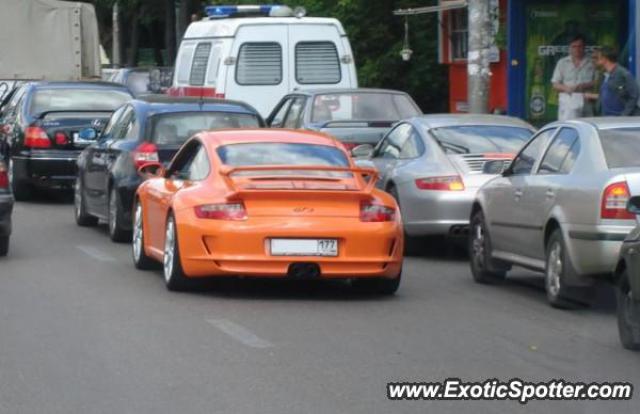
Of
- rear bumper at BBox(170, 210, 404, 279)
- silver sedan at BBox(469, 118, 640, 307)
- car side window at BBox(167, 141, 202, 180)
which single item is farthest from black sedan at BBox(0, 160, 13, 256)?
silver sedan at BBox(469, 118, 640, 307)

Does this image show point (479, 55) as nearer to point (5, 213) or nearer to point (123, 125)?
point (123, 125)

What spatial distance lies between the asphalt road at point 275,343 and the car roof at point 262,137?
1246 mm

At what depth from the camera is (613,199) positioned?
1195cm

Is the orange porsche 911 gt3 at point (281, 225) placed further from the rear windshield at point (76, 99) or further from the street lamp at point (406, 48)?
the street lamp at point (406, 48)

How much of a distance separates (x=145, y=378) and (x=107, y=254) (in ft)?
24.0

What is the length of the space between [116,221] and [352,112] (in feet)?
14.4

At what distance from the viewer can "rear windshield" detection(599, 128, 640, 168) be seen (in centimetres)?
1245

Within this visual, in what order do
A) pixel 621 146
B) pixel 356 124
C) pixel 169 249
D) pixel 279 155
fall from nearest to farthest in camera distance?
1. pixel 621 146
2. pixel 169 249
3. pixel 279 155
4. pixel 356 124

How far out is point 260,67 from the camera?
24.5 m

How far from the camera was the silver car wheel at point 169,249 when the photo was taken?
1350 centimetres

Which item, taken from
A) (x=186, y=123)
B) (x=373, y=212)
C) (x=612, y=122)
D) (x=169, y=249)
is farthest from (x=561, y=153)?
(x=186, y=123)

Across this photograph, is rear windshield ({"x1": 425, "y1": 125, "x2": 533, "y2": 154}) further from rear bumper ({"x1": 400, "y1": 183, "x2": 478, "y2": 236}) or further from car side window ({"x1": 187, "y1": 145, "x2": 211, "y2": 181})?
car side window ({"x1": 187, "y1": 145, "x2": 211, "y2": 181})

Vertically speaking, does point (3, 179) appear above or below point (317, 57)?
below

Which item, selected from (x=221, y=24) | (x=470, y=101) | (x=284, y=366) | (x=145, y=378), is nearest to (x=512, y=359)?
(x=284, y=366)
